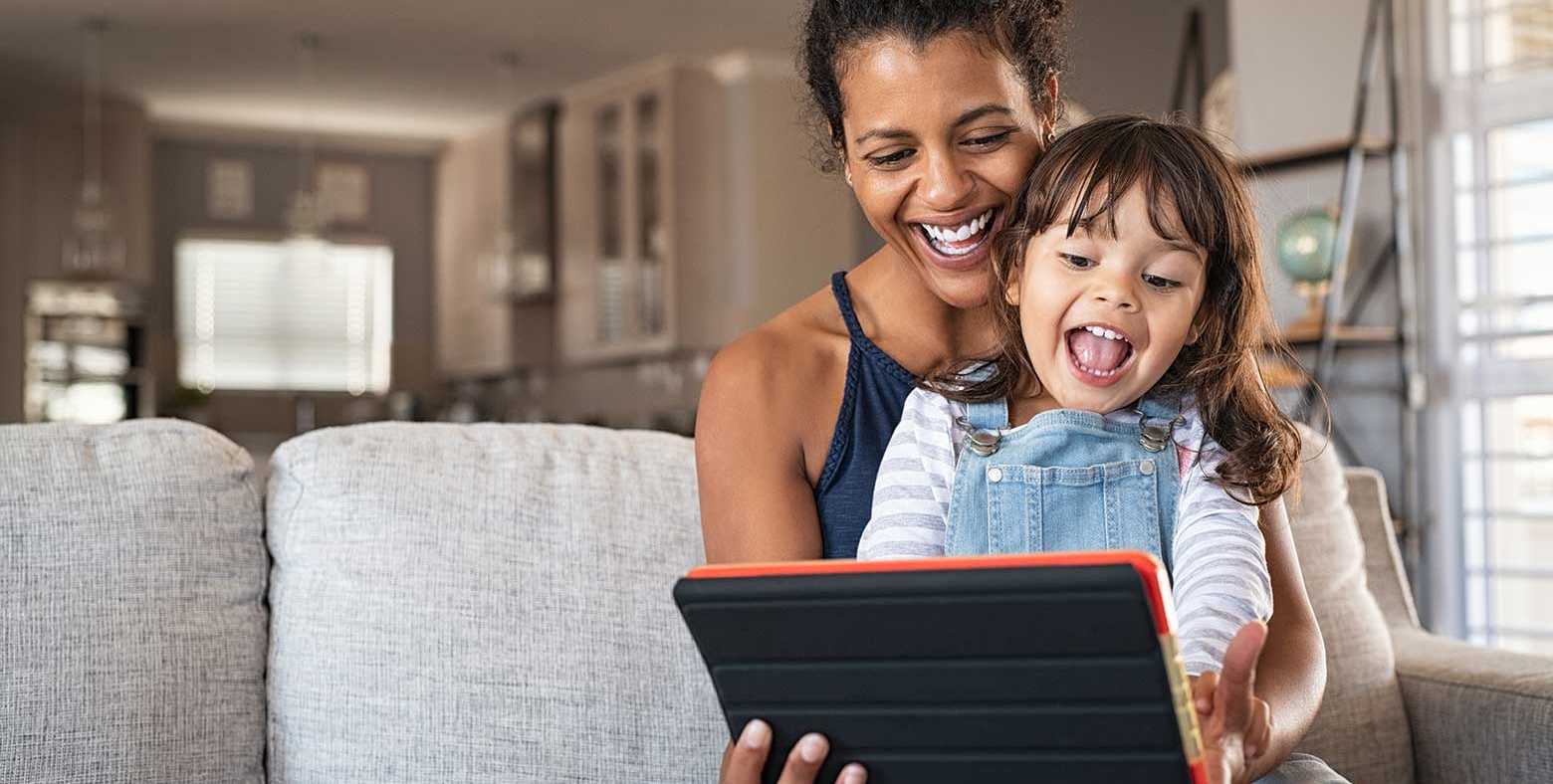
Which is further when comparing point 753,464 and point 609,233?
point 609,233

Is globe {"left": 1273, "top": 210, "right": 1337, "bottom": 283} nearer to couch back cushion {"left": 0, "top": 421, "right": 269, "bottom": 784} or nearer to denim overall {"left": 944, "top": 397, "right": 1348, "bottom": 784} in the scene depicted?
denim overall {"left": 944, "top": 397, "right": 1348, "bottom": 784}

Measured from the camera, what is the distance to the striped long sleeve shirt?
1.16 meters

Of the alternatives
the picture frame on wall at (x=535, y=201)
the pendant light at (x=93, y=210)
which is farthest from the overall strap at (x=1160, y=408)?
the picture frame on wall at (x=535, y=201)

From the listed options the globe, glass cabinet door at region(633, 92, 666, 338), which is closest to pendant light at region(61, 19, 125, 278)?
glass cabinet door at region(633, 92, 666, 338)

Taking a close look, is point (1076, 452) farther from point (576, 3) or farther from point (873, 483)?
point (576, 3)

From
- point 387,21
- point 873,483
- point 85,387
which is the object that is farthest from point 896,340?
point 85,387

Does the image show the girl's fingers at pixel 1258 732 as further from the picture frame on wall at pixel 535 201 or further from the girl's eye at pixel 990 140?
the picture frame on wall at pixel 535 201

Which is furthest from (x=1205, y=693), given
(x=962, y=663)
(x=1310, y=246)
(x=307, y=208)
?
(x=307, y=208)

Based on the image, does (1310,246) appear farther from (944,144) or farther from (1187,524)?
(1187,524)

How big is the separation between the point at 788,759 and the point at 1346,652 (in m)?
1.20

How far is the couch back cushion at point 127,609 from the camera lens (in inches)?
61.2

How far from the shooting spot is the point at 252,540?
5.75ft

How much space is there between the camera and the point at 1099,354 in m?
1.33

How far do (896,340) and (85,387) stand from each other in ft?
24.9
